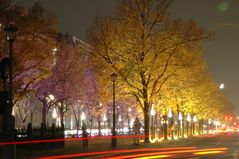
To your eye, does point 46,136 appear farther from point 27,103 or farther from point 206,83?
point 206,83

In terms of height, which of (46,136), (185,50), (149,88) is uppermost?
(185,50)

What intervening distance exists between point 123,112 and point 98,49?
5825 cm

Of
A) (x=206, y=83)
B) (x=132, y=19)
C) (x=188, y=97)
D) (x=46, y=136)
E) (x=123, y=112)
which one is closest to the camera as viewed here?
(x=46, y=136)

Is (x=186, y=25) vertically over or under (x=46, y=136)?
over

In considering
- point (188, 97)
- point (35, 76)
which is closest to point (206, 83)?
point (188, 97)

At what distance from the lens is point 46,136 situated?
39.7 meters

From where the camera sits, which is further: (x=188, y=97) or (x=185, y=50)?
(x=188, y=97)

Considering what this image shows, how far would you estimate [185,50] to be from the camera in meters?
54.6

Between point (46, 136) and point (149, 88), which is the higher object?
point (149, 88)

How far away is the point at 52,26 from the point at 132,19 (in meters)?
8.12

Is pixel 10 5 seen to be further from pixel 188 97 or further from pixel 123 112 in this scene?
pixel 123 112

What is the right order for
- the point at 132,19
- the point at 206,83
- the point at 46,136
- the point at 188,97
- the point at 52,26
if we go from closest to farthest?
the point at 46,136 → the point at 52,26 → the point at 132,19 → the point at 188,97 → the point at 206,83

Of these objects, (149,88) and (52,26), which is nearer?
(52,26)

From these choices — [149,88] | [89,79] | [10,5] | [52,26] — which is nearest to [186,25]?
[149,88]
